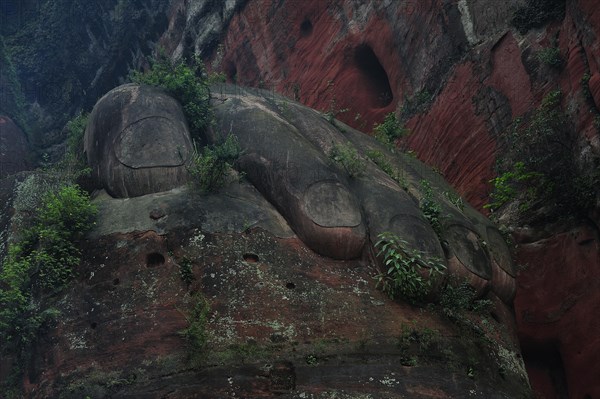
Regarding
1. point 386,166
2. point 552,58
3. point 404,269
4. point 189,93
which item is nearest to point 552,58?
point 552,58

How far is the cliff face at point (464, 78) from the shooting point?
11.0 m

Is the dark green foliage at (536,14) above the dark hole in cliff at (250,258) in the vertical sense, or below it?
above

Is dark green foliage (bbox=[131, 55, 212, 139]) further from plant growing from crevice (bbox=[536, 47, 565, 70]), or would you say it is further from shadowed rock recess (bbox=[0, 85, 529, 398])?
plant growing from crevice (bbox=[536, 47, 565, 70])

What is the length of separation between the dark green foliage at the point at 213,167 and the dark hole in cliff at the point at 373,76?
9.63 m

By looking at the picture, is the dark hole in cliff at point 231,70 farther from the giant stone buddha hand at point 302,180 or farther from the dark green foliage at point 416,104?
the giant stone buddha hand at point 302,180

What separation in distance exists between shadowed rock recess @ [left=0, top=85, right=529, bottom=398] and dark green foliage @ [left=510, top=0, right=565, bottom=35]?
499cm

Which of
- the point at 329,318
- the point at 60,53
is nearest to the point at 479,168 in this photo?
the point at 329,318

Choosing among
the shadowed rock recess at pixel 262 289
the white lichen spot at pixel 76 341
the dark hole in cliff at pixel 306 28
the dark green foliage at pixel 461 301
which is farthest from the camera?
the dark hole in cliff at pixel 306 28

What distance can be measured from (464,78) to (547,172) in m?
4.65

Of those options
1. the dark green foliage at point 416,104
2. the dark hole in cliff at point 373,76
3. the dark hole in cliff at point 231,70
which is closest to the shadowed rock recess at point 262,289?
the dark green foliage at point 416,104

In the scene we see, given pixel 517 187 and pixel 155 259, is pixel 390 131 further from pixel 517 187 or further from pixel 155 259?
pixel 155 259

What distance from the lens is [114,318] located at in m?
8.56

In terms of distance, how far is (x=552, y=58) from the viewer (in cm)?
1287

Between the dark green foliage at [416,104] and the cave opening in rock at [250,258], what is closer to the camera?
the cave opening in rock at [250,258]
